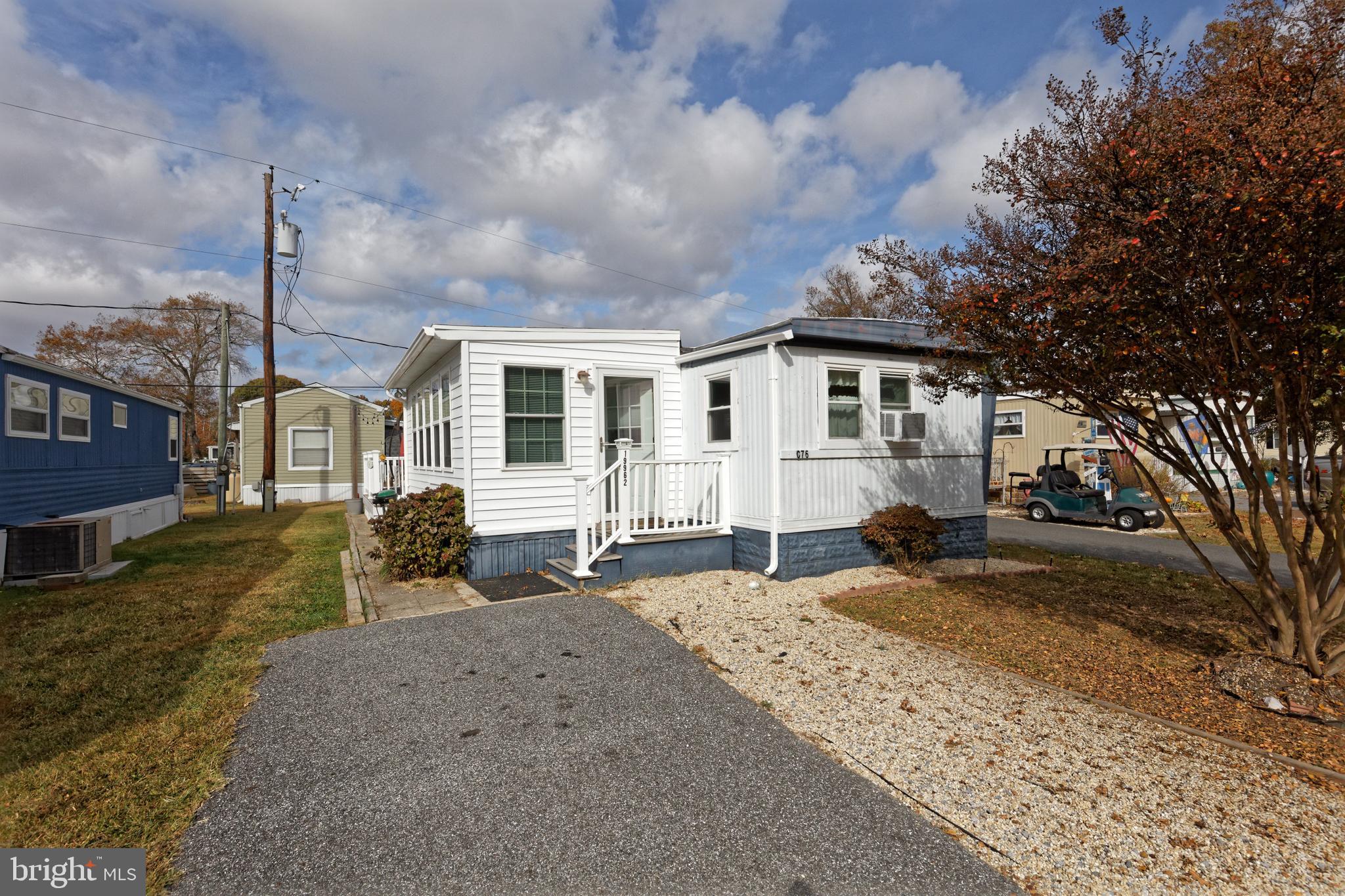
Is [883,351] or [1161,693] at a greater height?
[883,351]

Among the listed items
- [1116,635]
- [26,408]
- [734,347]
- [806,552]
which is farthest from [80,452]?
[1116,635]

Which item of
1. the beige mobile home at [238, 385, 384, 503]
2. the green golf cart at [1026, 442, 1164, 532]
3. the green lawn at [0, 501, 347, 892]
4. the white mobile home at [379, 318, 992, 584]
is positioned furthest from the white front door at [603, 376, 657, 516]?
the beige mobile home at [238, 385, 384, 503]

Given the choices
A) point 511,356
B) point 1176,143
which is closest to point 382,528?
point 511,356

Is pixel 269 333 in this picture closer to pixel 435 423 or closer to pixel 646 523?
pixel 435 423

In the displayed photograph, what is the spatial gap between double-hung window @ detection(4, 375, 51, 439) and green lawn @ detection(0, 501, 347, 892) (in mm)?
2512

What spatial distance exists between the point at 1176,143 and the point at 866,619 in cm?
412

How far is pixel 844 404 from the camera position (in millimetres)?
7941

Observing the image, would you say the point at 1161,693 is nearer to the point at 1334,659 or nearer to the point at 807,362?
the point at 1334,659

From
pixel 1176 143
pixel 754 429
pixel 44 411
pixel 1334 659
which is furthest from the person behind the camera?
pixel 44 411

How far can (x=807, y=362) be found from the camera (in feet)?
24.8

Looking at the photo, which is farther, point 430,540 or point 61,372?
point 61,372

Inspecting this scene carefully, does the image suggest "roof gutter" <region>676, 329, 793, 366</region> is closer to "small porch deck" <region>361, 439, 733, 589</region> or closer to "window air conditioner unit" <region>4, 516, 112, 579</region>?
"small porch deck" <region>361, 439, 733, 589</region>

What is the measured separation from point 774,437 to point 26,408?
10383 mm

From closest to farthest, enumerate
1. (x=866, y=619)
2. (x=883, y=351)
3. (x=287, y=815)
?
1. (x=287, y=815)
2. (x=866, y=619)
3. (x=883, y=351)
